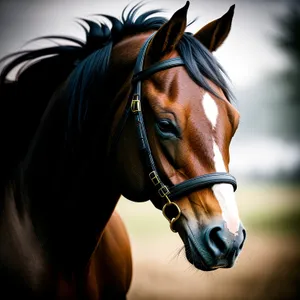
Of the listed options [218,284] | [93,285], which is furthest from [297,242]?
[93,285]

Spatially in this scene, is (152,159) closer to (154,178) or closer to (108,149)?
(154,178)

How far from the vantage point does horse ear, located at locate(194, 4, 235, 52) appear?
1322mm

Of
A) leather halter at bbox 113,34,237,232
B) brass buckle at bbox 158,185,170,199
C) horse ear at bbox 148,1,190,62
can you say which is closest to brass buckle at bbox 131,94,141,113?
leather halter at bbox 113,34,237,232

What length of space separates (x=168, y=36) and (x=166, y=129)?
0.31m

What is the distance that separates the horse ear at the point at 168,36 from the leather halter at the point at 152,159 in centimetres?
3

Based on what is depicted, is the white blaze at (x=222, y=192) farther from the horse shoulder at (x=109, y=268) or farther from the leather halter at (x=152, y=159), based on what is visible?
the horse shoulder at (x=109, y=268)

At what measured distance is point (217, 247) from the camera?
3.41ft

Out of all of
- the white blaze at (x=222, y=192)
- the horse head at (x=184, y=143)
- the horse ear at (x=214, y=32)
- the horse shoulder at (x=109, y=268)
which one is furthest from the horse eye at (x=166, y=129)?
the horse shoulder at (x=109, y=268)

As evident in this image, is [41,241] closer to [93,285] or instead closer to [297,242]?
[93,285]

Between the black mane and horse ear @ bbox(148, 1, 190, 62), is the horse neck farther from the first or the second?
horse ear @ bbox(148, 1, 190, 62)

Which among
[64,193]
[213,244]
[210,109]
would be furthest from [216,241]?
[64,193]

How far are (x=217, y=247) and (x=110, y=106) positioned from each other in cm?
60

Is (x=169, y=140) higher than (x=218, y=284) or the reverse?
higher

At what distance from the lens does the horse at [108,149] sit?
1094 millimetres
